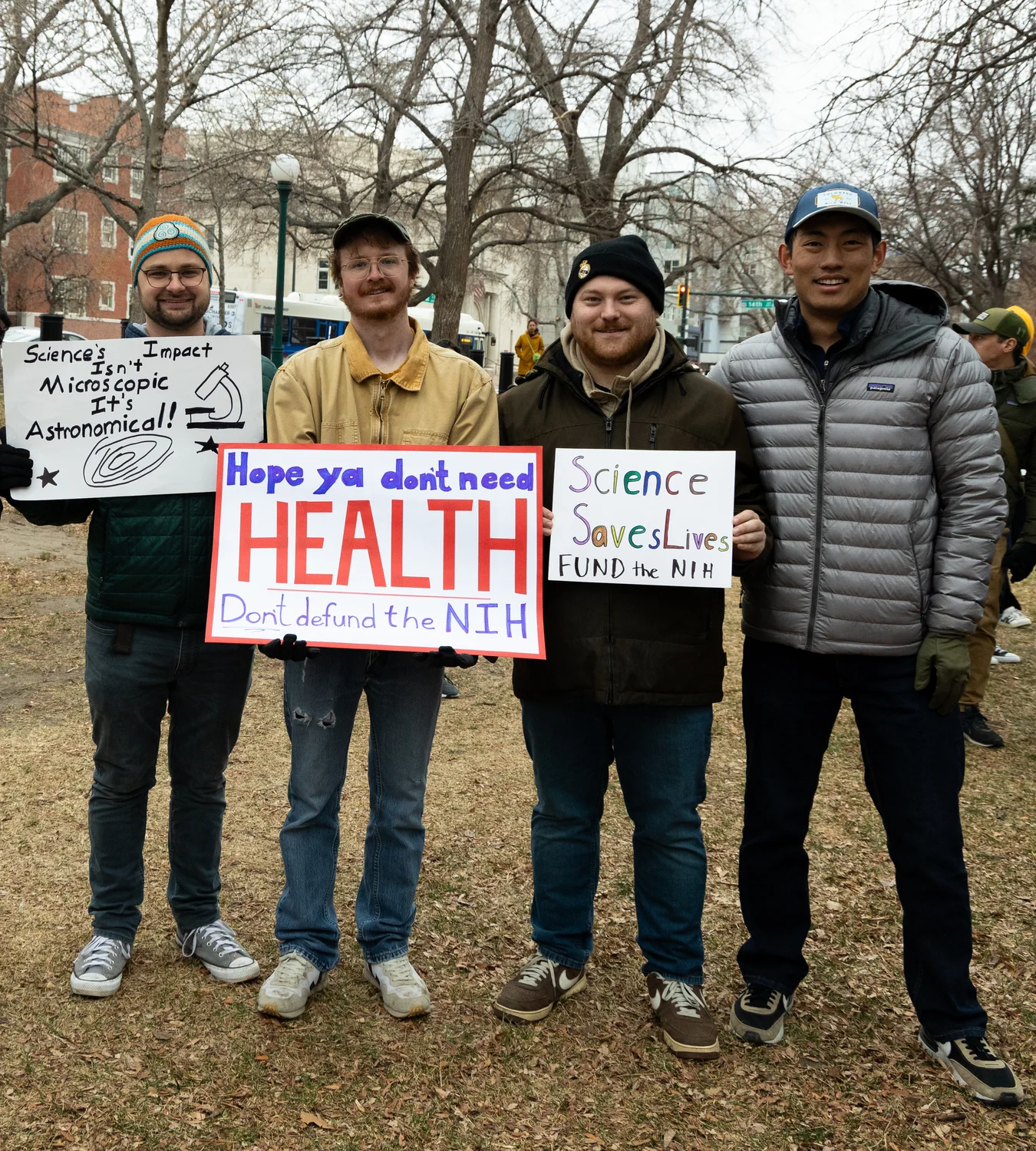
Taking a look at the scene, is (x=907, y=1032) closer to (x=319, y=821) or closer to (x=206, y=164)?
(x=319, y=821)

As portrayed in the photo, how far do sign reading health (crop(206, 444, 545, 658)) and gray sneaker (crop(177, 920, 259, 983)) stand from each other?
1.07m

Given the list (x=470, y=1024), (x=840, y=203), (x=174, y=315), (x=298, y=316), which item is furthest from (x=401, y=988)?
(x=298, y=316)

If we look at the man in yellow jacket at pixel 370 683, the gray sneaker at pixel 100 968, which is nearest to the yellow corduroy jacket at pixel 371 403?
the man in yellow jacket at pixel 370 683

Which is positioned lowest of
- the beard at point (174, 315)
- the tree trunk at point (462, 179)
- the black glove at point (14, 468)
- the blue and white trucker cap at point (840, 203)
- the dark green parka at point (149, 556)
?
the dark green parka at point (149, 556)

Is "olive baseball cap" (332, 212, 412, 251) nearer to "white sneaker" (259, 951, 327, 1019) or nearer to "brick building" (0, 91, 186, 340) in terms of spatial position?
"white sneaker" (259, 951, 327, 1019)

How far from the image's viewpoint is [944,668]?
2.89m

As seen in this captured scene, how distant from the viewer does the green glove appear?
2.89 meters

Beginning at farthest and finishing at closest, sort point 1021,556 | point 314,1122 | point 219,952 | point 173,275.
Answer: point 1021,556
point 219,952
point 173,275
point 314,1122

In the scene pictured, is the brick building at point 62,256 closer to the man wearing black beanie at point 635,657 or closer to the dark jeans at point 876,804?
the man wearing black beanie at point 635,657

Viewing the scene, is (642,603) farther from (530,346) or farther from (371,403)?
(530,346)

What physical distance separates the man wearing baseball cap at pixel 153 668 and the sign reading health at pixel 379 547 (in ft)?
0.62

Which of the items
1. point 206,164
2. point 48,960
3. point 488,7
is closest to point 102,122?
point 206,164

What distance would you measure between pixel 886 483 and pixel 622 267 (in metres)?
0.92

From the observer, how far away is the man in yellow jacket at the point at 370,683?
310 centimetres
